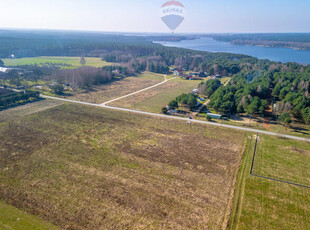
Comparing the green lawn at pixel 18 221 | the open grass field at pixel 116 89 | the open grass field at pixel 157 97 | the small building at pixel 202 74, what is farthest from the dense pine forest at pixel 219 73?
the green lawn at pixel 18 221

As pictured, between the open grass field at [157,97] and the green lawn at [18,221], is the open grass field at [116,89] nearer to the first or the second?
the open grass field at [157,97]

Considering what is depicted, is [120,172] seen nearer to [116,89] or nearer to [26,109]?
[26,109]

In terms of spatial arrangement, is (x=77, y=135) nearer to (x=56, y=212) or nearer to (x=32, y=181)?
(x=32, y=181)

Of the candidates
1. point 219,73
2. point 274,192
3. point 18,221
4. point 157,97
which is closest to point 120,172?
point 18,221

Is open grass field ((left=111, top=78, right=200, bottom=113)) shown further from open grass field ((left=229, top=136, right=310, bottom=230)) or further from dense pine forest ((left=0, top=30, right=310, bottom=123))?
open grass field ((left=229, top=136, right=310, bottom=230))

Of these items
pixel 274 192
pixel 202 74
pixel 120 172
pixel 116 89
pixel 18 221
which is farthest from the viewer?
pixel 202 74

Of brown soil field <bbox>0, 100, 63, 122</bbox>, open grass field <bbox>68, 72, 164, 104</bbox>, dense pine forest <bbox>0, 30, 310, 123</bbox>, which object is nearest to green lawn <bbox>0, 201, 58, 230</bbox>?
brown soil field <bbox>0, 100, 63, 122</bbox>

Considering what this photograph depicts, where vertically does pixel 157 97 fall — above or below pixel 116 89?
below

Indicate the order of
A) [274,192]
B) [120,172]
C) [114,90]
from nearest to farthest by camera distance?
[274,192] < [120,172] < [114,90]
